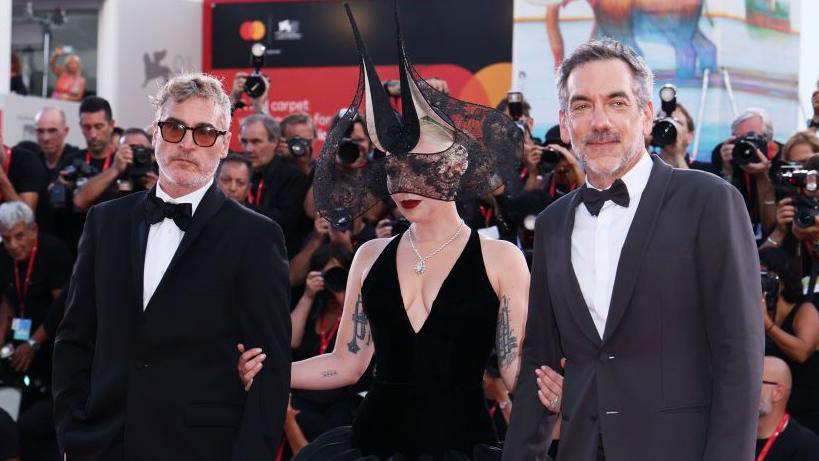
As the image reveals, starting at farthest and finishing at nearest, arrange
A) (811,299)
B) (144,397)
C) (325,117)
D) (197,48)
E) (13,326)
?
1. (197,48)
2. (325,117)
3. (13,326)
4. (811,299)
5. (144,397)

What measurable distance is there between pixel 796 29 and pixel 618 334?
282 inches

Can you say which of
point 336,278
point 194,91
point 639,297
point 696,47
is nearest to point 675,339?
point 639,297

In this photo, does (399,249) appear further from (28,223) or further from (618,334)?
(28,223)

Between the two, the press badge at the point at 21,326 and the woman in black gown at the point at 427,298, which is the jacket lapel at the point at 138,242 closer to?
the woman in black gown at the point at 427,298

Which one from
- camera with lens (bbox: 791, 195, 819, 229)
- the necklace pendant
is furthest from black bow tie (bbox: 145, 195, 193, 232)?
camera with lens (bbox: 791, 195, 819, 229)

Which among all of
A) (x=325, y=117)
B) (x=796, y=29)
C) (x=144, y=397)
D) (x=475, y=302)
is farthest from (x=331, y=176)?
(x=325, y=117)

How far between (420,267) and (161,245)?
89 cm

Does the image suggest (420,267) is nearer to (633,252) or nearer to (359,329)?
(359,329)

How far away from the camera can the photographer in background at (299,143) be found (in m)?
7.24

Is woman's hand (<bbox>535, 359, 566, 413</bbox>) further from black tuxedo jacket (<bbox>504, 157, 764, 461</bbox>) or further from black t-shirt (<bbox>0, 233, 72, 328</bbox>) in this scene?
black t-shirt (<bbox>0, 233, 72, 328</bbox>)

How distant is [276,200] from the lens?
23.3 feet

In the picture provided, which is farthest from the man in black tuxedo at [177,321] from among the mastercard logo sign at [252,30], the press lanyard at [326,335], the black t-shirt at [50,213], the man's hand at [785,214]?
the mastercard logo sign at [252,30]

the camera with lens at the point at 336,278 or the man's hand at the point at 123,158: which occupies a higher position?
the man's hand at the point at 123,158

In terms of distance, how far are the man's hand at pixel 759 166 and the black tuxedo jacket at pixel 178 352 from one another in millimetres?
3637
